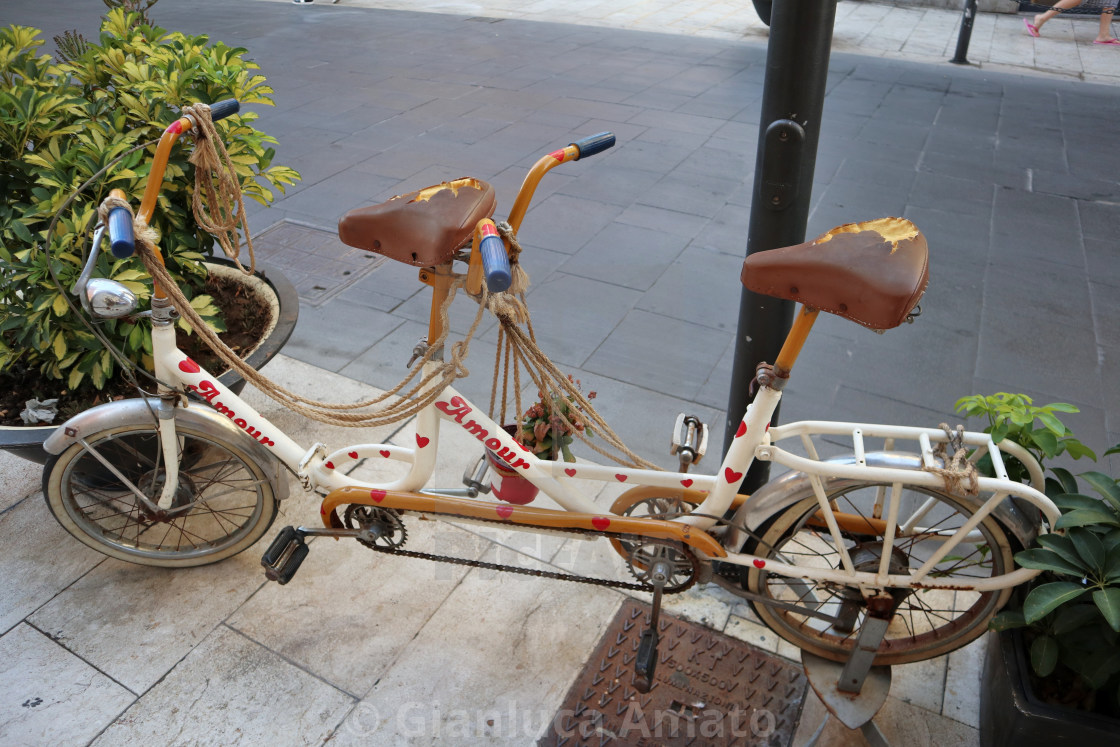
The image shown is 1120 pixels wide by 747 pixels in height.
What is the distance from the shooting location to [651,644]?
2.36m

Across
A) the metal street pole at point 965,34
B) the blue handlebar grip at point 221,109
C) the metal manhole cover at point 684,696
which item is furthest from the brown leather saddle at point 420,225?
the metal street pole at point 965,34

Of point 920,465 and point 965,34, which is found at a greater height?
point 920,465

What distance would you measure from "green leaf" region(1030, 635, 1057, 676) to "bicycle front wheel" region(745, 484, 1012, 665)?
0.20 meters

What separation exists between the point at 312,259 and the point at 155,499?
236 cm

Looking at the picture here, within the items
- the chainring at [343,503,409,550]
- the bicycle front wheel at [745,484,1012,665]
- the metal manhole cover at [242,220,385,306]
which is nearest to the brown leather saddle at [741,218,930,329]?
the bicycle front wheel at [745,484,1012,665]

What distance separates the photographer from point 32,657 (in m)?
2.61

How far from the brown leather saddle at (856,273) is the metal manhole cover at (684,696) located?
4.11 feet

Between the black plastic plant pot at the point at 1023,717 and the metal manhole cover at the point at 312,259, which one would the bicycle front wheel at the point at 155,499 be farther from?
the black plastic plant pot at the point at 1023,717

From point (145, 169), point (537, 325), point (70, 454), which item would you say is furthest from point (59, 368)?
point (537, 325)

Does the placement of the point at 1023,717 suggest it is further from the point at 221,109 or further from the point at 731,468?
the point at 221,109

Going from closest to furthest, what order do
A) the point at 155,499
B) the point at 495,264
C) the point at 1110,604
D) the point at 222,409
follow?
the point at 495,264, the point at 1110,604, the point at 222,409, the point at 155,499

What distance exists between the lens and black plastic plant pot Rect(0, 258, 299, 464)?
2.67m

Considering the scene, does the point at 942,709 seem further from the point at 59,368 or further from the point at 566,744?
the point at 59,368

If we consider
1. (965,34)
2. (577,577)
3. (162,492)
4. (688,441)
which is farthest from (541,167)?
(965,34)
